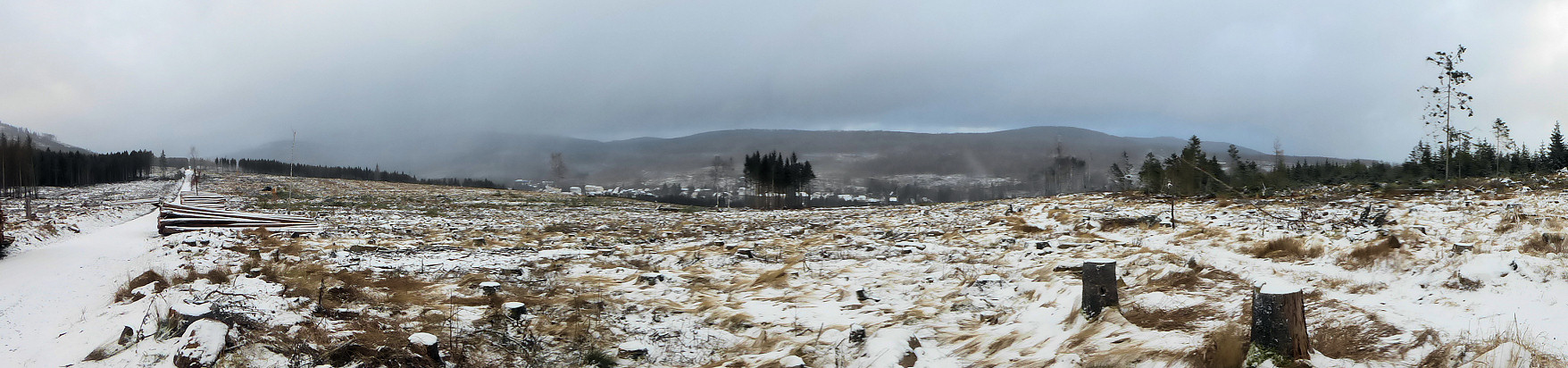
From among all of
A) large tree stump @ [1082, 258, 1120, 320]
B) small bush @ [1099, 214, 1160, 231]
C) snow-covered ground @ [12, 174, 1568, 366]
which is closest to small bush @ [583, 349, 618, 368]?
snow-covered ground @ [12, 174, 1568, 366]

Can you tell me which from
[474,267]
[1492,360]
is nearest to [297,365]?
[474,267]

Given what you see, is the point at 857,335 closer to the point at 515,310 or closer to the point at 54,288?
the point at 515,310

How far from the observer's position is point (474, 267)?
1138cm

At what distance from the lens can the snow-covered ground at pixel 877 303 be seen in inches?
200

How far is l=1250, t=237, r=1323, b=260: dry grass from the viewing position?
891cm

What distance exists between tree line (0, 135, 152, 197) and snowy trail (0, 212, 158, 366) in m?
44.3

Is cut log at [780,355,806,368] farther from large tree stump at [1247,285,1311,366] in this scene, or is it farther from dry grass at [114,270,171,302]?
dry grass at [114,270,171,302]

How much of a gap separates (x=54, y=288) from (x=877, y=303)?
37.2 ft

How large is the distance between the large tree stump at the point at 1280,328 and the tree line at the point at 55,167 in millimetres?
64080

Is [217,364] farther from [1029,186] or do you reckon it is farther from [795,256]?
[1029,186]

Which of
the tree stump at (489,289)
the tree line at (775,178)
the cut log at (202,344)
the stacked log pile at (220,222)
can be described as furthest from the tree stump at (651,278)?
the tree line at (775,178)

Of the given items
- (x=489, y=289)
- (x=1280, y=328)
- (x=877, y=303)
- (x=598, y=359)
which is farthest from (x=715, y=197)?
(x=1280, y=328)

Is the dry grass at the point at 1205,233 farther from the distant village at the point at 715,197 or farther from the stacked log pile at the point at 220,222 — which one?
the distant village at the point at 715,197

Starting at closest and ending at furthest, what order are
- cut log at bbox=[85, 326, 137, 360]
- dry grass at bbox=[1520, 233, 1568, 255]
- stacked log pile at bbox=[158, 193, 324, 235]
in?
cut log at bbox=[85, 326, 137, 360] → dry grass at bbox=[1520, 233, 1568, 255] → stacked log pile at bbox=[158, 193, 324, 235]
